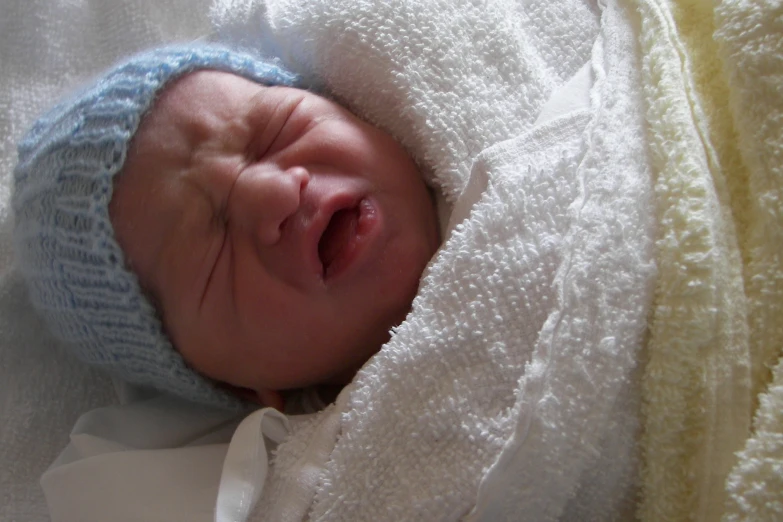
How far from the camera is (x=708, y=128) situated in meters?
0.76

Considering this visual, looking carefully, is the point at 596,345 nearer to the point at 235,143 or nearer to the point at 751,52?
the point at 751,52

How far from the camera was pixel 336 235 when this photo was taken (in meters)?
0.88

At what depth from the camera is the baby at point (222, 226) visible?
84cm

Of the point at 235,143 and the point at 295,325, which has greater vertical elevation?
the point at 235,143

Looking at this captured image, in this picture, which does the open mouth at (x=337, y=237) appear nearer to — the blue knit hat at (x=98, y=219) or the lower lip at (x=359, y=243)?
the lower lip at (x=359, y=243)

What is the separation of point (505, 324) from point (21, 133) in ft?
3.04

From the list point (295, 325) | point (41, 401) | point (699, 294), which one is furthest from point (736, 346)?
point (41, 401)

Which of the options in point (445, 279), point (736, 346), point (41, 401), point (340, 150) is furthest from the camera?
point (41, 401)

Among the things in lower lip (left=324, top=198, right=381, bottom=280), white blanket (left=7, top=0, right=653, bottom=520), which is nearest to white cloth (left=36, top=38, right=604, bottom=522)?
white blanket (left=7, top=0, right=653, bottom=520)

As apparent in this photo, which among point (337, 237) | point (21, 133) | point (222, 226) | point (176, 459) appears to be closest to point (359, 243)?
point (337, 237)

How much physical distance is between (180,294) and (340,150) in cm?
28

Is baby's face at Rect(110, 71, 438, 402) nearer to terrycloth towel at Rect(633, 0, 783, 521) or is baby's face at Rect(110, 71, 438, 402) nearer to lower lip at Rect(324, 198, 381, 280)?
lower lip at Rect(324, 198, 381, 280)

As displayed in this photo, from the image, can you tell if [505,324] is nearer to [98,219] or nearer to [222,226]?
[222,226]

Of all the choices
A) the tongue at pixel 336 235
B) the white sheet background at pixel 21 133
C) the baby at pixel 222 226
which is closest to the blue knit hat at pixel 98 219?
the baby at pixel 222 226
